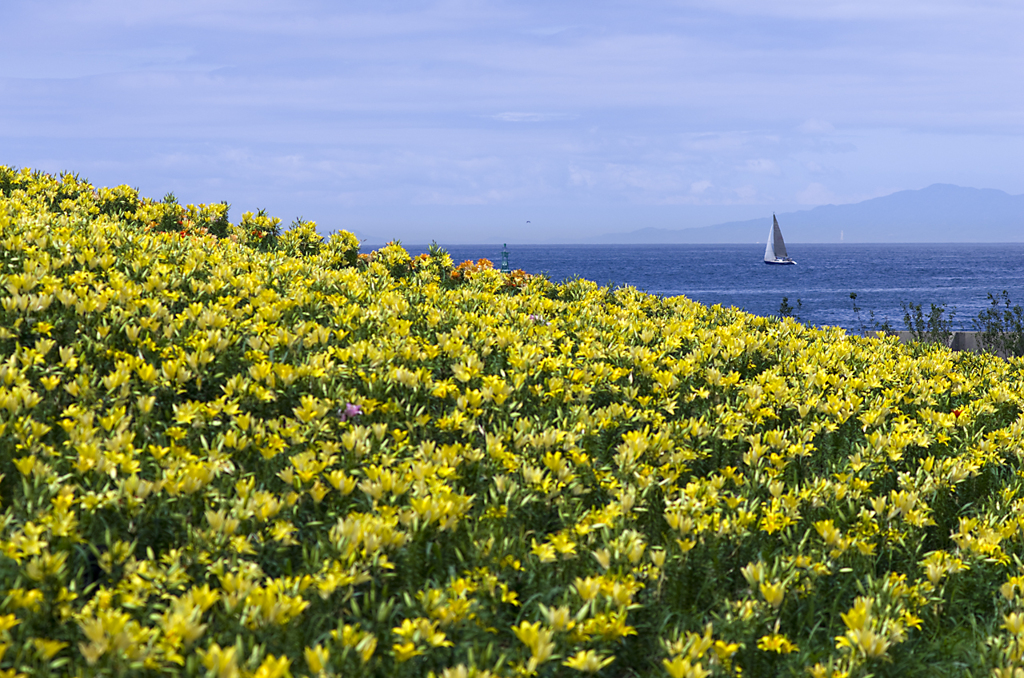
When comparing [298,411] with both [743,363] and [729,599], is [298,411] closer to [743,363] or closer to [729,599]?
[729,599]

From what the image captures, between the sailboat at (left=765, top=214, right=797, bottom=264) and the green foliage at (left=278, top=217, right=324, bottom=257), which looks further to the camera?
the sailboat at (left=765, top=214, right=797, bottom=264)

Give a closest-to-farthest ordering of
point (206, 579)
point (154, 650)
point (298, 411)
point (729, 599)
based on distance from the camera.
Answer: point (154, 650) < point (206, 579) < point (729, 599) < point (298, 411)

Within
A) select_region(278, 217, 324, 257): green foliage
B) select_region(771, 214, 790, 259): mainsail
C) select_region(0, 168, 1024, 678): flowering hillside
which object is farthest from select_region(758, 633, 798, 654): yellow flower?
select_region(771, 214, 790, 259): mainsail

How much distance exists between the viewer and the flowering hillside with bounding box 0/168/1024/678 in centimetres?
258

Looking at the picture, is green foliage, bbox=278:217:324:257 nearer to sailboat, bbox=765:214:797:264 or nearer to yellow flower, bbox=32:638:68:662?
yellow flower, bbox=32:638:68:662

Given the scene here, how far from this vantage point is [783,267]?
144250 mm

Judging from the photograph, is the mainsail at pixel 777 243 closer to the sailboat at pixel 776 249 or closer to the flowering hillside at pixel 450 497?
the sailboat at pixel 776 249

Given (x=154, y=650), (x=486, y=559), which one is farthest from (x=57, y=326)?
(x=486, y=559)

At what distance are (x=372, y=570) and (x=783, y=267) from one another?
152676 millimetres

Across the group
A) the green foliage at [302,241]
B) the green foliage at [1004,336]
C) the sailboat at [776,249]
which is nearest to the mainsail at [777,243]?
the sailboat at [776,249]

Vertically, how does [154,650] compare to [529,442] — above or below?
below

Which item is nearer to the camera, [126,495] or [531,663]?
[531,663]

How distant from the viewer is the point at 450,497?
309 centimetres

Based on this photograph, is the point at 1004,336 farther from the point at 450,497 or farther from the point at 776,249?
the point at 776,249
